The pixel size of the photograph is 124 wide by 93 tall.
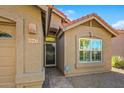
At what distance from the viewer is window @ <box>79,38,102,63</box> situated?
10.4 m

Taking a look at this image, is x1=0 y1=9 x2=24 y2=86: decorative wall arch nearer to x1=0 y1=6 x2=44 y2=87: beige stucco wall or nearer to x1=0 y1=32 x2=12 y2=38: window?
x1=0 y1=6 x2=44 y2=87: beige stucco wall

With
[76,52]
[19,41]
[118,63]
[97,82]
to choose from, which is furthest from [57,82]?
[118,63]

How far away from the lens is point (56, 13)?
1527 centimetres

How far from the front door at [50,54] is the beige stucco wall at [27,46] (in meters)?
8.60

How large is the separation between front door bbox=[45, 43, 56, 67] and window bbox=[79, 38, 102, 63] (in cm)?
497

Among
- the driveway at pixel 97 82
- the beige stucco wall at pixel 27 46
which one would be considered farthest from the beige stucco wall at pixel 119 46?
the beige stucco wall at pixel 27 46

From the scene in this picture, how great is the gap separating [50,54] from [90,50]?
5331mm

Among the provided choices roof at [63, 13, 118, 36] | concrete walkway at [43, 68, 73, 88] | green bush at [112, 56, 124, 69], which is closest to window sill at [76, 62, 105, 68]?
concrete walkway at [43, 68, 73, 88]

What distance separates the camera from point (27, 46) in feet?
18.4

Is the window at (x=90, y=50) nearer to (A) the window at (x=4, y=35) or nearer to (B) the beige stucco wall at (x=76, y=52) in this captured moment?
(B) the beige stucco wall at (x=76, y=52)

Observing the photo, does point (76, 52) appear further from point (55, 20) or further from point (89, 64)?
point (55, 20)

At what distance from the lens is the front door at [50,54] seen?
47.6 ft
